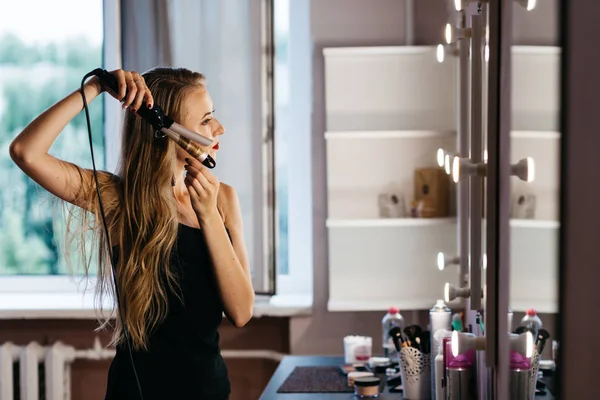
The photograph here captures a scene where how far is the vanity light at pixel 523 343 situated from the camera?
1006 millimetres

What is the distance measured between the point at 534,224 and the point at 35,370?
249cm

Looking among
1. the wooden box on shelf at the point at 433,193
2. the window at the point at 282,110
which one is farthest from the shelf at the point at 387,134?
the window at the point at 282,110

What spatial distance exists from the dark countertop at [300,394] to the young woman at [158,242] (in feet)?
0.71

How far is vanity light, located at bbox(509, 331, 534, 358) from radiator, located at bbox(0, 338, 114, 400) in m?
2.25

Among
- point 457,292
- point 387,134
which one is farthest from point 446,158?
point 387,134

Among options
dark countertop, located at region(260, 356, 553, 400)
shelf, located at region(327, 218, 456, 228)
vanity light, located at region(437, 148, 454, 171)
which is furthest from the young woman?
shelf, located at region(327, 218, 456, 228)

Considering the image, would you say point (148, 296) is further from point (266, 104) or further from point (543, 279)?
point (266, 104)

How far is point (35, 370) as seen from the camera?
302 cm

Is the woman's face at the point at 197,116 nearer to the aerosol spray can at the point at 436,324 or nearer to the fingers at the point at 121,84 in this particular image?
the fingers at the point at 121,84

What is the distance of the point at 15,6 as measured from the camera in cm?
332

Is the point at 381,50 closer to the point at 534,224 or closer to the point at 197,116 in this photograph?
the point at 197,116

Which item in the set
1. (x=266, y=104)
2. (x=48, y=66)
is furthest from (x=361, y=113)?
(x=48, y=66)

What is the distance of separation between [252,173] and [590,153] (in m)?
2.36

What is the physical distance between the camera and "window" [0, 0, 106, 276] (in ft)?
10.7
